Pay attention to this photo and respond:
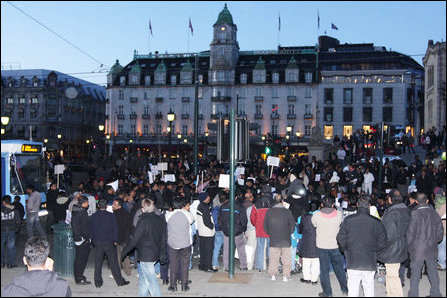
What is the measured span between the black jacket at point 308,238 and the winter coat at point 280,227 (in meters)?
0.33

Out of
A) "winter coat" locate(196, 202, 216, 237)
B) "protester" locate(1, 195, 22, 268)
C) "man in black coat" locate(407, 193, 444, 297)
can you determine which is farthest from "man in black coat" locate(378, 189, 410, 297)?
"protester" locate(1, 195, 22, 268)

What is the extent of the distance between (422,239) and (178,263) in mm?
4577

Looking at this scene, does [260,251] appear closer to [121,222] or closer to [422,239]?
[121,222]

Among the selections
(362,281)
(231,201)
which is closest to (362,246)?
(362,281)

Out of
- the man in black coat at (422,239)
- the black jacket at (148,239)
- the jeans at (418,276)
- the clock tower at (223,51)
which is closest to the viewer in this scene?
the jeans at (418,276)

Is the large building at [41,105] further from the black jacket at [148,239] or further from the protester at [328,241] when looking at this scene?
the protester at [328,241]

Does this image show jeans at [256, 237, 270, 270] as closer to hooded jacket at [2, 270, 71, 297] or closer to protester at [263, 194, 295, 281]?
protester at [263, 194, 295, 281]

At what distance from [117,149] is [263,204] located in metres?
69.9

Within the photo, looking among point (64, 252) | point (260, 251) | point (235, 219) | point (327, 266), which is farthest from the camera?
point (260, 251)

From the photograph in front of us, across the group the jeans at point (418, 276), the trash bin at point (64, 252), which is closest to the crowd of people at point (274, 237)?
the jeans at point (418, 276)

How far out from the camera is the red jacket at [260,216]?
11.7m

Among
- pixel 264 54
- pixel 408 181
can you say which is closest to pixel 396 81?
pixel 264 54

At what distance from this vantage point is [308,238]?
10469 millimetres

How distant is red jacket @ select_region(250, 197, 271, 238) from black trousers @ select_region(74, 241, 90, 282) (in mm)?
3693
